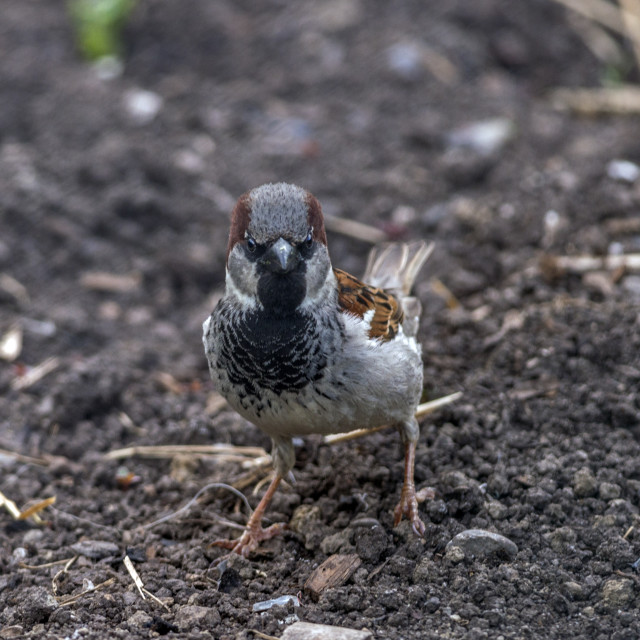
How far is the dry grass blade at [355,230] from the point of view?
6.07 meters

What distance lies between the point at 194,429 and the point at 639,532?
2172 mm

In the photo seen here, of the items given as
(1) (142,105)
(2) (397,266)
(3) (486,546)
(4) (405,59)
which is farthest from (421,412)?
(4) (405,59)

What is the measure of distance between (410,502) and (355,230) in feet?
9.06

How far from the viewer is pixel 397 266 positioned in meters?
4.76

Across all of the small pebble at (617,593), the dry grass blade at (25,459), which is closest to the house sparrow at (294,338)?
the small pebble at (617,593)

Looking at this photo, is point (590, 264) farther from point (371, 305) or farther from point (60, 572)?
point (60, 572)

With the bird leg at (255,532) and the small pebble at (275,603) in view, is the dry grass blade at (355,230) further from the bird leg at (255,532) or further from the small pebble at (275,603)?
the small pebble at (275,603)

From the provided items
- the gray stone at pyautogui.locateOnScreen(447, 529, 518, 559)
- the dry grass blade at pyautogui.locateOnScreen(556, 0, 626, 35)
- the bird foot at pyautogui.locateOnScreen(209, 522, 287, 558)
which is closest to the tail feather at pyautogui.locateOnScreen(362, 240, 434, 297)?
the bird foot at pyautogui.locateOnScreen(209, 522, 287, 558)

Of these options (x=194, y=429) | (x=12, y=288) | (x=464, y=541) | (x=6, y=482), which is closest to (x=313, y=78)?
(x=12, y=288)

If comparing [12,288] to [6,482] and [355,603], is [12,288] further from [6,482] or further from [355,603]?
[355,603]

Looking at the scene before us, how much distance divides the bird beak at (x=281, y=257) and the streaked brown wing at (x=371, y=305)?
13.9 inches

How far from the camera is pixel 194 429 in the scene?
179 inches

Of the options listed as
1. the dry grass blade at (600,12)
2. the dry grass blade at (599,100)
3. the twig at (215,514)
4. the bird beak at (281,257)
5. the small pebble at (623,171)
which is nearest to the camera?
the bird beak at (281,257)

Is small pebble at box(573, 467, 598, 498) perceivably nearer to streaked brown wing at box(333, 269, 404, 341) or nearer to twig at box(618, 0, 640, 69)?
streaked brown wing at box(333, 269, 404, 341)
